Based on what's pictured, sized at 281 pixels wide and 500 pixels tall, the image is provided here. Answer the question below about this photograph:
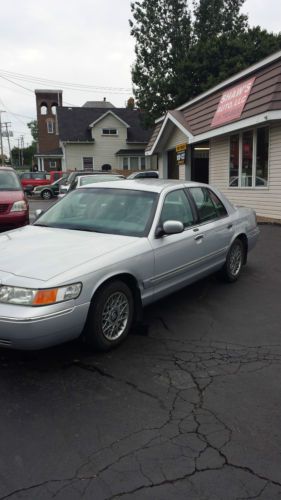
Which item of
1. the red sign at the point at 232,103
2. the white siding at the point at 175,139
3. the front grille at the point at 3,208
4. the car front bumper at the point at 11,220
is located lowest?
→ the car front bumper at the point at 11,220

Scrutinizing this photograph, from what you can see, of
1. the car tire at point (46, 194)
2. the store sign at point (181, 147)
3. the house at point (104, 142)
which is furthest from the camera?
the house at point (104, 142)

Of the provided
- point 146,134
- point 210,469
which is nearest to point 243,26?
point 146,134

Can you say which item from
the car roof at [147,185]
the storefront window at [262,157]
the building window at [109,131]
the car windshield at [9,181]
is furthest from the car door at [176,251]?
the building window at [109,131]

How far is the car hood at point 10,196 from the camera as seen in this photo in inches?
337

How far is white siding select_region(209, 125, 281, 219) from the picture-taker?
11969 mm

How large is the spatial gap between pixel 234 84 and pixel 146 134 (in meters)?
28.6

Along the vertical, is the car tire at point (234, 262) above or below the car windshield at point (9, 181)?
below

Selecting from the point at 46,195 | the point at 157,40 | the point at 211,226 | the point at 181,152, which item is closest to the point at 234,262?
the point at 211,226

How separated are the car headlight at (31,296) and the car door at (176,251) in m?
1.26

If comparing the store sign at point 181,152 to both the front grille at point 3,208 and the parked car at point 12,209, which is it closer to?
the parked car at point 12,209

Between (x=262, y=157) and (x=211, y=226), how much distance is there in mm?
8054

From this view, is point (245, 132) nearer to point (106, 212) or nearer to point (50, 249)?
point (106, 212)

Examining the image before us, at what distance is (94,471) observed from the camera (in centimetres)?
241

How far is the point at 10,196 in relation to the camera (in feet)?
28.7
